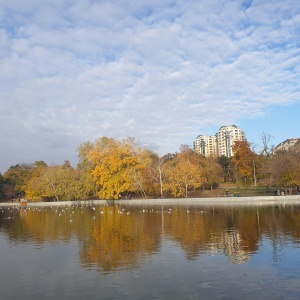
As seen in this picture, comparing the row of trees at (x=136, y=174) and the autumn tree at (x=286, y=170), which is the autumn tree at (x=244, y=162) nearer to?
the row of trees at (x=136, y=174)

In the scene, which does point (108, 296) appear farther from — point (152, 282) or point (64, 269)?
point (64, 269)

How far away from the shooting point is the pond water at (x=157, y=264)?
1012 cm

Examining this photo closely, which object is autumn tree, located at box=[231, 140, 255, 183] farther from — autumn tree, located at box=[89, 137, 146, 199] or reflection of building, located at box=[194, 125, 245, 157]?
reflection of building, located at box=[194, 125, 245, 157]

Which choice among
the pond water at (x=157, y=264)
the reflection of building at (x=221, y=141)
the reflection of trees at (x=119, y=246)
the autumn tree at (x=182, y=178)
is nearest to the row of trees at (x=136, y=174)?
the autumn tree at (x=182, y=178)

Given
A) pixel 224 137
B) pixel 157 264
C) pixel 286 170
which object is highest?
pixel 224 137

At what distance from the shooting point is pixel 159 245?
16.9 metres

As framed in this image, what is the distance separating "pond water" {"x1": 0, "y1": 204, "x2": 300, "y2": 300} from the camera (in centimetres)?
1012

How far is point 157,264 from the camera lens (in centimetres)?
1313

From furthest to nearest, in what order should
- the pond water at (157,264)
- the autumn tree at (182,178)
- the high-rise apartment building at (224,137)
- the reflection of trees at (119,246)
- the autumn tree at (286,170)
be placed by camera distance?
the high-rise apartment building at (224,137), the autumn tree at (182,178), the autumn tree at (286,170), the reflection of trees at (119,246), the pond water at (157,264)

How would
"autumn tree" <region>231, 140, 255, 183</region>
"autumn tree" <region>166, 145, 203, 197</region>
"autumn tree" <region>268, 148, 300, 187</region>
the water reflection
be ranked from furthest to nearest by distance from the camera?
1. "autumn tree" <region>231, 140, 255, 183</region>
2. "autumn tree" <region>166, 145, 203, 197</region>
3. "autumn tree" <region>268, 148, 300, 187</region>
4. the water reflection

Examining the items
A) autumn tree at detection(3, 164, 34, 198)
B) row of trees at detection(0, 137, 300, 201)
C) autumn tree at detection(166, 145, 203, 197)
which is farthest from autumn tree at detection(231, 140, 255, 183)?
autumn tree at detection(3, 164, 34, 198)

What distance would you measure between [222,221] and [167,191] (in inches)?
1272

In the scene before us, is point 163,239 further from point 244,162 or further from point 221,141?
point 221,141

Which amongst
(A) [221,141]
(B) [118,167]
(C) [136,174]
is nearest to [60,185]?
(B) [118,167]
